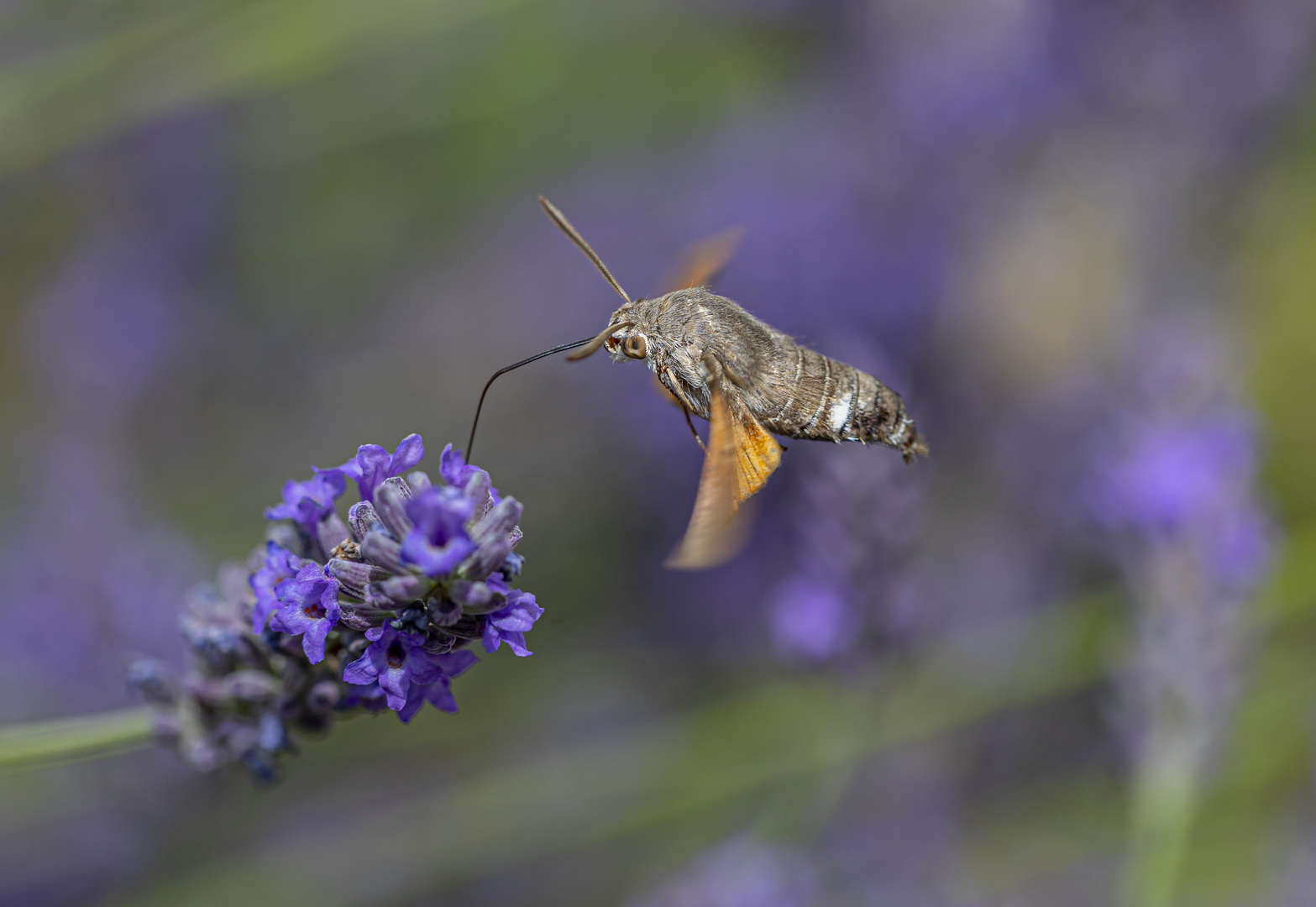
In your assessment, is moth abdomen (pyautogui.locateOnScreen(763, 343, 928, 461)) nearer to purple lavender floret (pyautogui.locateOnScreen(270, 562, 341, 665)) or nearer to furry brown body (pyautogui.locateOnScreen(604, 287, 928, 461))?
furry brown body (pyautogui.locateOnScreen(604, 287, 928, 461))

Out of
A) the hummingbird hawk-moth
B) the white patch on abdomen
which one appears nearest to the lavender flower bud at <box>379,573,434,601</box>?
the hummingbird hawk-moth

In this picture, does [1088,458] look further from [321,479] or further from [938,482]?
[321,479]

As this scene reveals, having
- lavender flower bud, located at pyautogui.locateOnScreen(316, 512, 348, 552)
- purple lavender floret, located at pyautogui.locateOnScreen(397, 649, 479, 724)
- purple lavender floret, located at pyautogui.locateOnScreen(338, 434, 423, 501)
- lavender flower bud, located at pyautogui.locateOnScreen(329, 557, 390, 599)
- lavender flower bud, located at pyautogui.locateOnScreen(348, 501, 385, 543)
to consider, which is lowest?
purple lavender floret, located at pyautogui.locateOnScreen(397, 649, 479, 724)

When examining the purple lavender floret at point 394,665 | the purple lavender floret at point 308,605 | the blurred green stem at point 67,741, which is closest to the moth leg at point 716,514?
the purple lavender floret at point 394,665

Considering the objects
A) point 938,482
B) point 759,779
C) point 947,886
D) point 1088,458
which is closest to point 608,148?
point 938,482

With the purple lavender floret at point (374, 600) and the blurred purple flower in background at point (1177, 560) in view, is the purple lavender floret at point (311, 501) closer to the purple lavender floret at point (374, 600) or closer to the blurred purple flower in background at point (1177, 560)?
the purple lavender floret at point (374, 600)

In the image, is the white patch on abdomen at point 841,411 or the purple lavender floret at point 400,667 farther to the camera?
the white patch on abdomen at point 841,411

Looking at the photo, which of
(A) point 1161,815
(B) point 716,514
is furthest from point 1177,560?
(B) point 716,514
